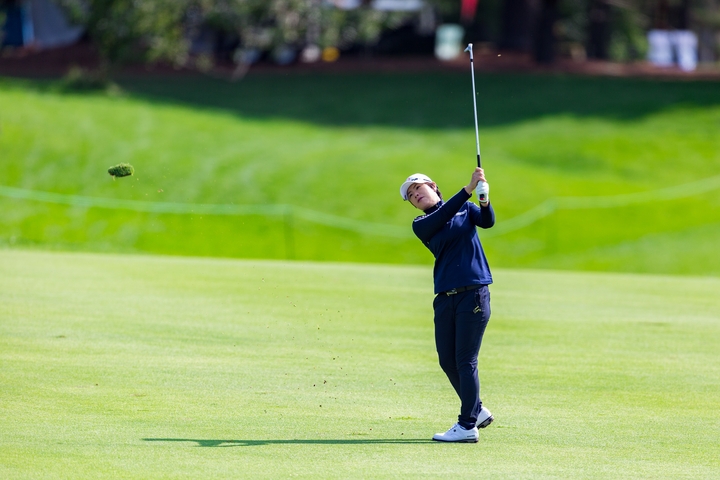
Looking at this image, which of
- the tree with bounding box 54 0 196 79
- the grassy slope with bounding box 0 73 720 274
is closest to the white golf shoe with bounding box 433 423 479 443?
the grassy slope with bounding box 0 73 720 274

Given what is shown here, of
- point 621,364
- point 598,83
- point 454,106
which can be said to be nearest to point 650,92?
point 598,83

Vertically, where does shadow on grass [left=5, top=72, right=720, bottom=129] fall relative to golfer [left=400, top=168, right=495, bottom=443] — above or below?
below

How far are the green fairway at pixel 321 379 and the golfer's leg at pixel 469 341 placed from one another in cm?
34

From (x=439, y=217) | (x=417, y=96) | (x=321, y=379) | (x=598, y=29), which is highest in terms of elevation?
(x=439, y=217)

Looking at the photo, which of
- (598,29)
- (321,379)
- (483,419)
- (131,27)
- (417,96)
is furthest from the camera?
(598,29)

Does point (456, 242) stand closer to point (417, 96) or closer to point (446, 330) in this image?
point (446, 330)

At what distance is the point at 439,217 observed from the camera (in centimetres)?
840

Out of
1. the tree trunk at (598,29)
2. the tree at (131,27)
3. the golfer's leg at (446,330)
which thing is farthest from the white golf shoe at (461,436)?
the tree trunk at (598,29)

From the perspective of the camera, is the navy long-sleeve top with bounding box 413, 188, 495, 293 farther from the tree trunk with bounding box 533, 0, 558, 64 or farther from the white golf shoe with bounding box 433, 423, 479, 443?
the tree trunk with bounding box 533, 0, 558, 64

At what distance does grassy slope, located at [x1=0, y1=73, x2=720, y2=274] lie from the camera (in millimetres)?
27466

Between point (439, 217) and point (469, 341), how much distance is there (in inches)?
41.4

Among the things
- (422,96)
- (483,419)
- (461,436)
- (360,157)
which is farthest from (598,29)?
(461,436)

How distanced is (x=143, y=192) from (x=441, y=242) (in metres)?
22.0

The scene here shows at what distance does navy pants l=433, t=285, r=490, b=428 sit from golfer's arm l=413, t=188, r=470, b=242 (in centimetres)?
55
